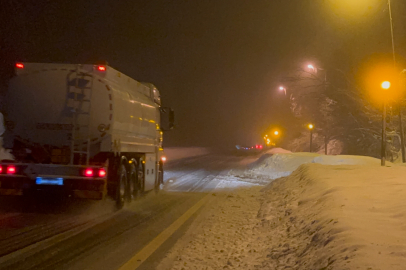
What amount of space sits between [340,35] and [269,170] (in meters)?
14.1

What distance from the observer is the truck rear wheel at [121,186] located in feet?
35.8

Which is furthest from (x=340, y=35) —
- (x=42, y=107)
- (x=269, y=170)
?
(x=42, y=107)

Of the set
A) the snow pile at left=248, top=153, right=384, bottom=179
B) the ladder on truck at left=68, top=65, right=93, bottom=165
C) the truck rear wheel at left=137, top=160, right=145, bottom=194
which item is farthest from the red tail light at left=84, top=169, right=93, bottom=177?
the snow pile at left=248, top=153, right=384, bottom=179

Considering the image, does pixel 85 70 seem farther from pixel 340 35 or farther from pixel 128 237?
pixel 340 35

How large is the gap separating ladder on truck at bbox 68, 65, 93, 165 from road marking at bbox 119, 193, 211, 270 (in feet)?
9.59

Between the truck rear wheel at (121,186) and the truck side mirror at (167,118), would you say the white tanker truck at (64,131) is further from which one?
the truck side mirror at (167,118)

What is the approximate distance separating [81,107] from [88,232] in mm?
3300

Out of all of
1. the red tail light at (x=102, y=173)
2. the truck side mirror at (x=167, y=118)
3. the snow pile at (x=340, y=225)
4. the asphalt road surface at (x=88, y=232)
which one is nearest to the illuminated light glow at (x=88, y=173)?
the red tail light at (x=102, y=173)

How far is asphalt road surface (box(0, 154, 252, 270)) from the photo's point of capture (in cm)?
643

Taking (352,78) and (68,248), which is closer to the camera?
(68,248)

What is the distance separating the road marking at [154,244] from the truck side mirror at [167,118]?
5434mm

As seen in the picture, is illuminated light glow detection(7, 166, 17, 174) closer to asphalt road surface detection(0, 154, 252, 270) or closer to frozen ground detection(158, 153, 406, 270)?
asphalt road surface detection(0, 154, 252, 270)

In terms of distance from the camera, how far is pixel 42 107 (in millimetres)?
10234

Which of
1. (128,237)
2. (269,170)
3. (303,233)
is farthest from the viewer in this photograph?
(269,170)
